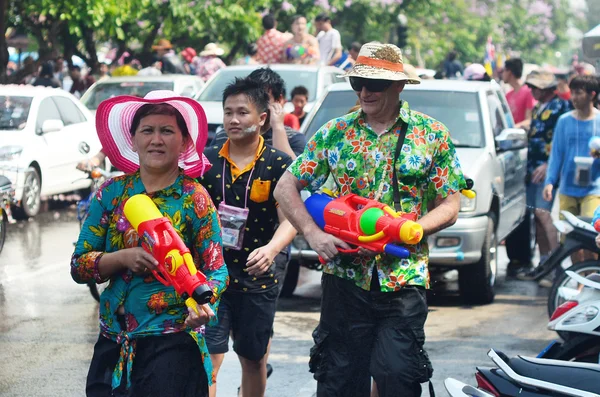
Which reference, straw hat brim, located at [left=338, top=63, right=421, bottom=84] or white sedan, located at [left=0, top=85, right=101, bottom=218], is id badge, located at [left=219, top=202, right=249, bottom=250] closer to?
straw hat brim, located at [left=338, top=63, right=421, bottom=84]

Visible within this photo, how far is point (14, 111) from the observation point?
15.8 metres

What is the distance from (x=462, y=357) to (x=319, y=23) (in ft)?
46.7

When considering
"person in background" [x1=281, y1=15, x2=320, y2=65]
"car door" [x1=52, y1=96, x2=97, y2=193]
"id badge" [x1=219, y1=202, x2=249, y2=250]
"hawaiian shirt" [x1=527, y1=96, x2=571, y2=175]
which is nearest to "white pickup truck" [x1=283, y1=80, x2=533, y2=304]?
"hawaiian shirt" [x1=527, y1=96, x2=571, y2=175]

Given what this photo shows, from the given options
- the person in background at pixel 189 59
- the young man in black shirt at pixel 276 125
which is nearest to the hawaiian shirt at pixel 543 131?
the young man in black shirt at pixel 276 125

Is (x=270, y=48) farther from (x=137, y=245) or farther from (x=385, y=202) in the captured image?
(x=137, y=245)

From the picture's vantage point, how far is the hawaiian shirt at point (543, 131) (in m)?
11.8

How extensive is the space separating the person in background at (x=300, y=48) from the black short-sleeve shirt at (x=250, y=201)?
42.6 ft

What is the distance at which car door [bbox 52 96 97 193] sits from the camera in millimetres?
16344

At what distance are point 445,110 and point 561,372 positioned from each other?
6427 mm

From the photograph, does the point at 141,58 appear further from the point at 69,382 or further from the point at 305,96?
the point at 69,382

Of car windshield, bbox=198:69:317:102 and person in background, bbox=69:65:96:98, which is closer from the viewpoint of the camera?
car windshield, bbox=198:69:317:102

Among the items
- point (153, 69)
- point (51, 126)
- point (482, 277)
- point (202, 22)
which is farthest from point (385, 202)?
point (202, 22)

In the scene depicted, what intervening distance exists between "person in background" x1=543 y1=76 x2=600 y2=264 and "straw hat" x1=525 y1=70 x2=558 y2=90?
2412mm

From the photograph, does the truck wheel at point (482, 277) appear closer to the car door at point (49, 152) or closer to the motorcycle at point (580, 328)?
the motorcycle at point (580, 328)
